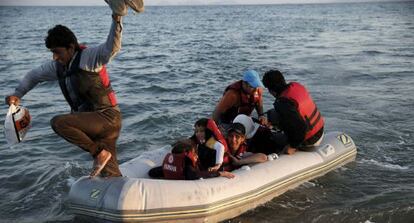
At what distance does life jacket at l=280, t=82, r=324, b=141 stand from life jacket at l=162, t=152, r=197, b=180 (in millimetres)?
1321

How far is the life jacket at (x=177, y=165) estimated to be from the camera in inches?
195

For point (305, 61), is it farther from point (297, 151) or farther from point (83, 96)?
point (83, 96)

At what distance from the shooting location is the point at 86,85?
4.00 m

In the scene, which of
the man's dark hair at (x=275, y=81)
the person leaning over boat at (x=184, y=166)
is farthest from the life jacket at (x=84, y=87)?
the man's dark hair at (x=275, y=81)

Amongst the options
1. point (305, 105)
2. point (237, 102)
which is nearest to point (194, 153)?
point (237, 102)

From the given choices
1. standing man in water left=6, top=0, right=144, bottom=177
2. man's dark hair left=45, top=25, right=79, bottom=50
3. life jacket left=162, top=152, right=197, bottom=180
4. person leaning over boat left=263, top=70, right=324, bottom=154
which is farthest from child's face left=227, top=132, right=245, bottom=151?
man's dark hair left=45, top=25, right=79, bottom=50

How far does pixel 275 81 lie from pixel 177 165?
1.49 meters

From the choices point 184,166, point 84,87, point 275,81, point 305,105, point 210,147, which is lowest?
point 184,166

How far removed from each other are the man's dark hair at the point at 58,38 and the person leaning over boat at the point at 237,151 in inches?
90.1

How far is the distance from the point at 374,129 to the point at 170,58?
10573mm

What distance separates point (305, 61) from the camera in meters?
16.0

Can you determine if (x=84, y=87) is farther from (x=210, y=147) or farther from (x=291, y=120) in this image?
(x=291, y=120)

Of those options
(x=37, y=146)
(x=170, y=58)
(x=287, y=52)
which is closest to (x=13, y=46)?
(x=170, y=58)

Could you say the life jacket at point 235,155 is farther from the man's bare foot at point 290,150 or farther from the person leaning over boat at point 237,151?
the man's bare foot at point 290,150
